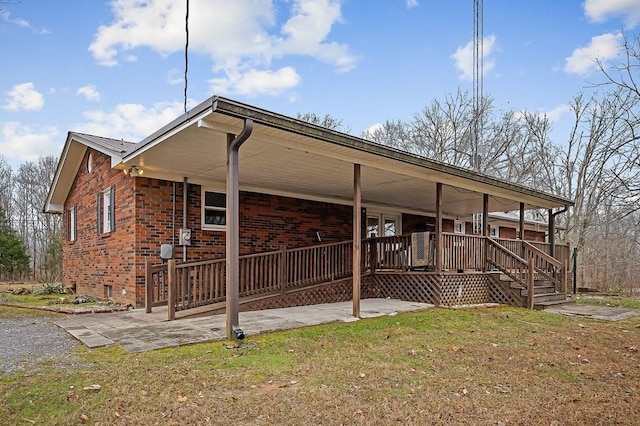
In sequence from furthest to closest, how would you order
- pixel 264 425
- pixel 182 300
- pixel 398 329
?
Result: pixel 182 300
pixel 398 329
pixel 264 425

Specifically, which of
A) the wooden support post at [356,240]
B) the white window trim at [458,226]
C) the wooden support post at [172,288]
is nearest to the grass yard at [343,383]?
the wooden support post at [356,240]

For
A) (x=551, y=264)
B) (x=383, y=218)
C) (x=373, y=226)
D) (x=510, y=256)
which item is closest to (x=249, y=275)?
(x=510, y=256)

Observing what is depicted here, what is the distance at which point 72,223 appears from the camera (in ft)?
46.1

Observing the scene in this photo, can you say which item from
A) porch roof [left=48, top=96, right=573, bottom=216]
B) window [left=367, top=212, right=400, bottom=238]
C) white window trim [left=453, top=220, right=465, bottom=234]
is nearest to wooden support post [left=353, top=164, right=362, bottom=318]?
porch roof [left=48, top=96, right=573, bottom=216]

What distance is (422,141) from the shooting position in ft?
93.4

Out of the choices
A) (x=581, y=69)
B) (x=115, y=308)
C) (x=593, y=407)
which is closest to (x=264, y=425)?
(x=593, y=407)

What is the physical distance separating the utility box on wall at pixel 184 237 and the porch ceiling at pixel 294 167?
1125mm

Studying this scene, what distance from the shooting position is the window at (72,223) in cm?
1375

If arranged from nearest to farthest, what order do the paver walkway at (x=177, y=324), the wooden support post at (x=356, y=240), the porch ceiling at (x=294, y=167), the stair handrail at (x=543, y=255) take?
the paver walkway at (x=177, y=324) < the porch ceiling at (x=294, y=167) < the wooden support post at (x=356, y=240) < the stair handrail at (x=543, y=255)

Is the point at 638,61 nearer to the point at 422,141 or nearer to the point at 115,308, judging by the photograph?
the point at 422,141

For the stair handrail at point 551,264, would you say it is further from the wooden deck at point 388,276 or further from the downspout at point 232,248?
the downspout at point 232,248

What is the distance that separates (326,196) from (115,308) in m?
6.09

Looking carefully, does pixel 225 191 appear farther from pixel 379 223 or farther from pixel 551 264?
pixel 551 264

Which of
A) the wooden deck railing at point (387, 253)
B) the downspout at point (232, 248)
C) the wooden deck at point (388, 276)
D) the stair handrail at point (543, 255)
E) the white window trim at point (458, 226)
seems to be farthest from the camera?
the white window trim at point (458, 226)
